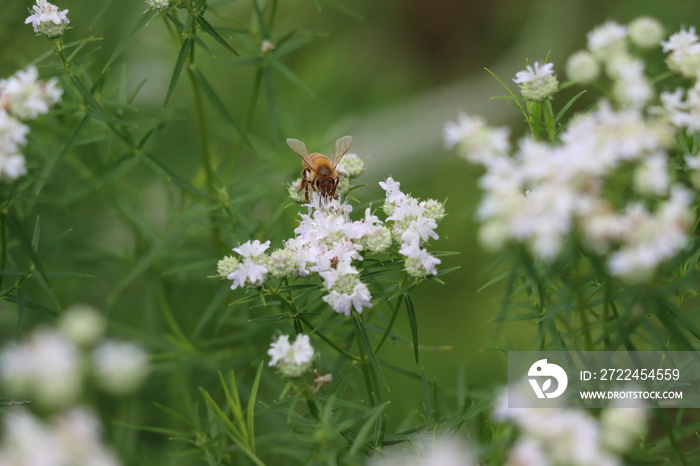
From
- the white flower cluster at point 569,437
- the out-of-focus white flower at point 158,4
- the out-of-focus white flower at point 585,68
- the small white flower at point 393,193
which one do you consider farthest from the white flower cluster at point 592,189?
the out-of-focus white flower at point 158,4

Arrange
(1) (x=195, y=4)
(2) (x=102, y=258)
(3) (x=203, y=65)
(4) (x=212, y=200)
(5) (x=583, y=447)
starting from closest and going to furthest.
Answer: (5) (x=583, y=447), (1) (x=195, y=4), (4) (x=212, y=200), (2) (x=102, y=258), (3) (x=203, y=65)

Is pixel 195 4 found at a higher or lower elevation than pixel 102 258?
higher

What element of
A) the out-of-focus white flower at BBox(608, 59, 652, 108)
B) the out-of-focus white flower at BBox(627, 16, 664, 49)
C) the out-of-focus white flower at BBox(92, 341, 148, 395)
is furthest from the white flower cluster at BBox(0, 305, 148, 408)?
the out-of-focus white flower at BBox(627, 16, 664, 49)

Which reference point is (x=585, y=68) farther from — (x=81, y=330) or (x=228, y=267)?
(x=81, y=330)

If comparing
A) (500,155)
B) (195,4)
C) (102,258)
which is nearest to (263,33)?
(195,4)

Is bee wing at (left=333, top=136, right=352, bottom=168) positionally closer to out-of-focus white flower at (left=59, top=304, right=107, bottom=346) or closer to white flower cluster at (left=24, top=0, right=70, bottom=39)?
white flower cluster at (left=24, top=0, right=70, bottom=39)

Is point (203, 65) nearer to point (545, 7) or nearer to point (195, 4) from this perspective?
point (195, 4)

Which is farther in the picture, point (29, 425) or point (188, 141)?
point (188, 141)
